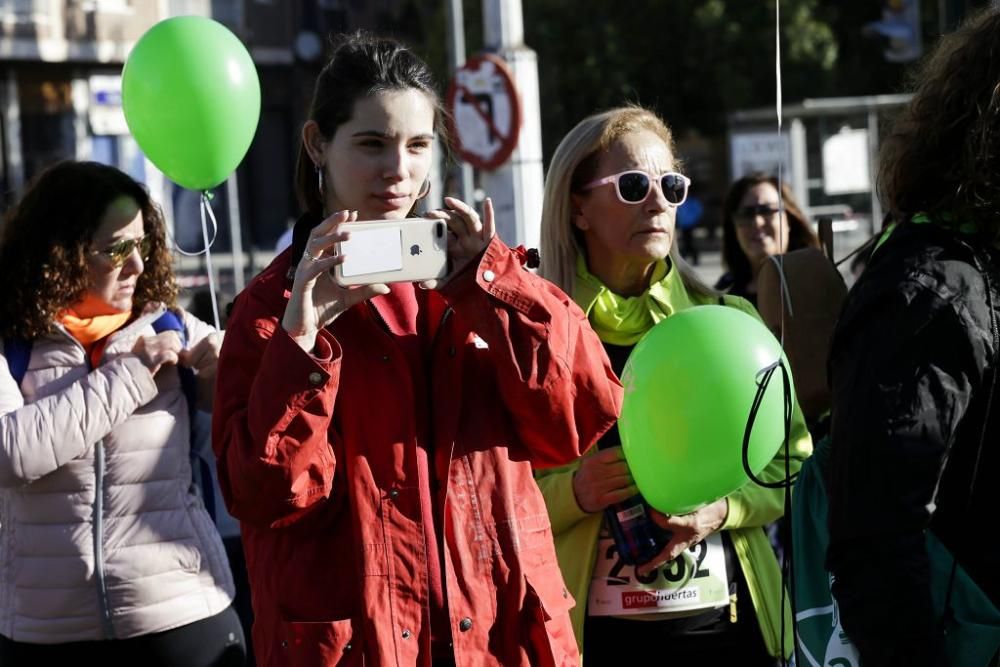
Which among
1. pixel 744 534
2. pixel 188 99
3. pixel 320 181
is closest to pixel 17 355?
pixel 188 99

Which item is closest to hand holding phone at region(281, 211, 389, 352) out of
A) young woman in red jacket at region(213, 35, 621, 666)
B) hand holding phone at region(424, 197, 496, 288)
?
young woman in red jacket at region(213, 35, 621, 666)

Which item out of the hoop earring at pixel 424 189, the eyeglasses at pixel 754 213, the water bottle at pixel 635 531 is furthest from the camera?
the eyeglasses at pixel 754 213

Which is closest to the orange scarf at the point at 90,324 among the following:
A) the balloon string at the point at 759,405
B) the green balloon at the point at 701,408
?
the green balloon at the point at 701,408

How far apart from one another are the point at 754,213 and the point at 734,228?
15 cm

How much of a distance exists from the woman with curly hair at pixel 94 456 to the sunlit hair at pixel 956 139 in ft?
6.11

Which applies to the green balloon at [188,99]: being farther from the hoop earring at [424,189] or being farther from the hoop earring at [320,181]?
the hoop earring at [424,189]

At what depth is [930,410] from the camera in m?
1.90

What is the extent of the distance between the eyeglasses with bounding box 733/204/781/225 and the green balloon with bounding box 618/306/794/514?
3.35 metres

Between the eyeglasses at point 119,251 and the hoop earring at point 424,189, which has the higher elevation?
the hoop earring at point 424,189

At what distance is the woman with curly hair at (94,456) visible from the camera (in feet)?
10.3

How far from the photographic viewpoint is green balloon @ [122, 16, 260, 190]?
12.3ft

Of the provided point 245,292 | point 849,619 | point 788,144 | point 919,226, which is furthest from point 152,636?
point 788,144

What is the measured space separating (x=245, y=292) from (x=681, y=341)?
3.09 ft

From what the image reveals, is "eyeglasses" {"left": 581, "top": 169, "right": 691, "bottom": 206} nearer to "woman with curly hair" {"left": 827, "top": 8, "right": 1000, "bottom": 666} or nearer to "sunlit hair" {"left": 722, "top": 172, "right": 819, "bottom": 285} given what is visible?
"woman with curly hair" {"left": 827, "top": 8, "right": 1000, "bottom": 666}
